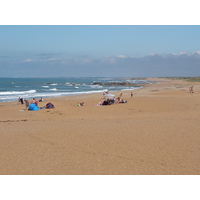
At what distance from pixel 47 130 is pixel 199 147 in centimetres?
584

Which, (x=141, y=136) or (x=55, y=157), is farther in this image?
(x=141, y=136)

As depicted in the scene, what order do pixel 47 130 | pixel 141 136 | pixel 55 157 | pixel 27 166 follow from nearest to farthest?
pixel 27 166, pixel 55 157, pixel 141 136, pixel 47 130

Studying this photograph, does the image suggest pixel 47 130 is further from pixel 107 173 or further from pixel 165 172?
pixel 165 172

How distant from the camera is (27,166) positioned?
6.41 metres

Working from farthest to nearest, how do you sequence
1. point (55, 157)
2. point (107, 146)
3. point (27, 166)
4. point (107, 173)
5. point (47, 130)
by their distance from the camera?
1. point (47, 130)
2. point (107, 146)
3. point (55, 157)
4. point (27, 166)
5. point (107, 173)

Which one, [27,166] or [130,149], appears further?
[130,149]

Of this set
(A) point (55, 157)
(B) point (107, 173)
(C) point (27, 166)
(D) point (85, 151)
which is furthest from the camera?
(D) point (85, 151)

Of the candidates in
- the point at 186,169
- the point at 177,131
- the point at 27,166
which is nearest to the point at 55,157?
the point at 27,166

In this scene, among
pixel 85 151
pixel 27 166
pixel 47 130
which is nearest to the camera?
pixel 27 166

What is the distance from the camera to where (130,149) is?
7.85 metres

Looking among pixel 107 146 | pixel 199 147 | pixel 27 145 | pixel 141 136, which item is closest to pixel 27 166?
pixel 27 145

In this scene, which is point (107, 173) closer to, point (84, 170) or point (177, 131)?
point (84, 170)

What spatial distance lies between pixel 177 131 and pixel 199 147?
2.07 meters

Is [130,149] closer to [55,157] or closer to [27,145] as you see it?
[55,157]
